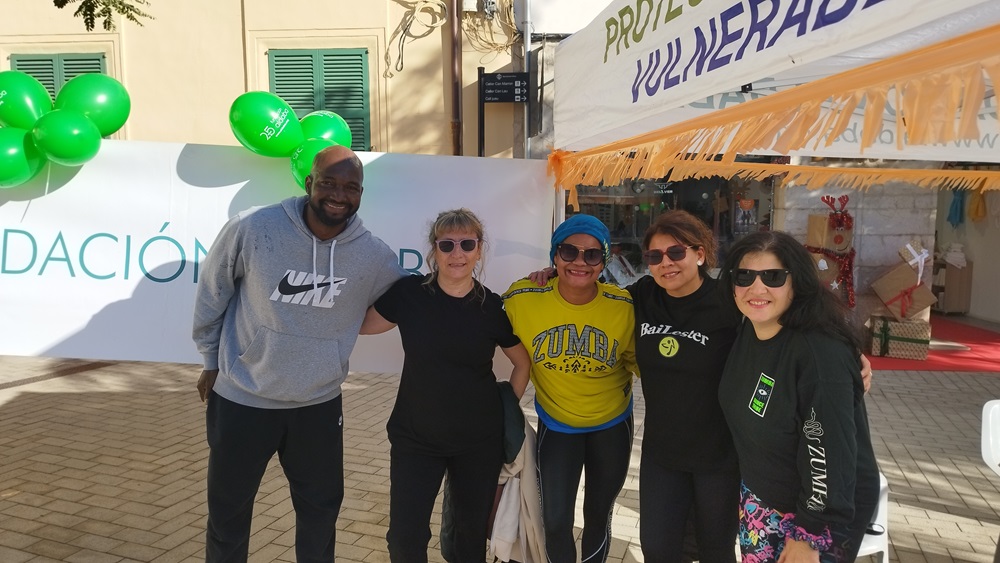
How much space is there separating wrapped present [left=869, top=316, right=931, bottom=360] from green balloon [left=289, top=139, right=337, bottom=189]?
7.35 meters

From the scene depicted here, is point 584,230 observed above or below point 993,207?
below

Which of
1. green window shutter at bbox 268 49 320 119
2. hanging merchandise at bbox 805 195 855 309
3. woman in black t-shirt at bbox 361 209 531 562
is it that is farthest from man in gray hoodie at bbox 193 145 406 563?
hanging merchandise at bbox 805 195 855 309

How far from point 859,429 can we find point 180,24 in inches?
328

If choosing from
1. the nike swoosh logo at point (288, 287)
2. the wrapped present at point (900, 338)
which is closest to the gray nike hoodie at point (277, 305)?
the nike swoosh logo at point (288, 287)

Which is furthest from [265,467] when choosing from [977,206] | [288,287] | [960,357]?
[977,206]

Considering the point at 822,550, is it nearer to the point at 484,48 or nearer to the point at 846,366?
the point at 846,366

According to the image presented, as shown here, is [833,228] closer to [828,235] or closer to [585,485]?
[828,235]

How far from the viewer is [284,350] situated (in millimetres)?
2391

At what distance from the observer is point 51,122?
9.87ft

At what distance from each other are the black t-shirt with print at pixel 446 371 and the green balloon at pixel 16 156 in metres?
2.11

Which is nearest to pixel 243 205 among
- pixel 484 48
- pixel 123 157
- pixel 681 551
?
pixel 123 157

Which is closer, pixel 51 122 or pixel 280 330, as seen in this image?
pixel 280 330

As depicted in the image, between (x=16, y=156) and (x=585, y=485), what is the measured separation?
310 cm

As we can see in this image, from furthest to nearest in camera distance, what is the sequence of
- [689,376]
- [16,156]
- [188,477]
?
[188,477] → [16,156] → [689,376]
